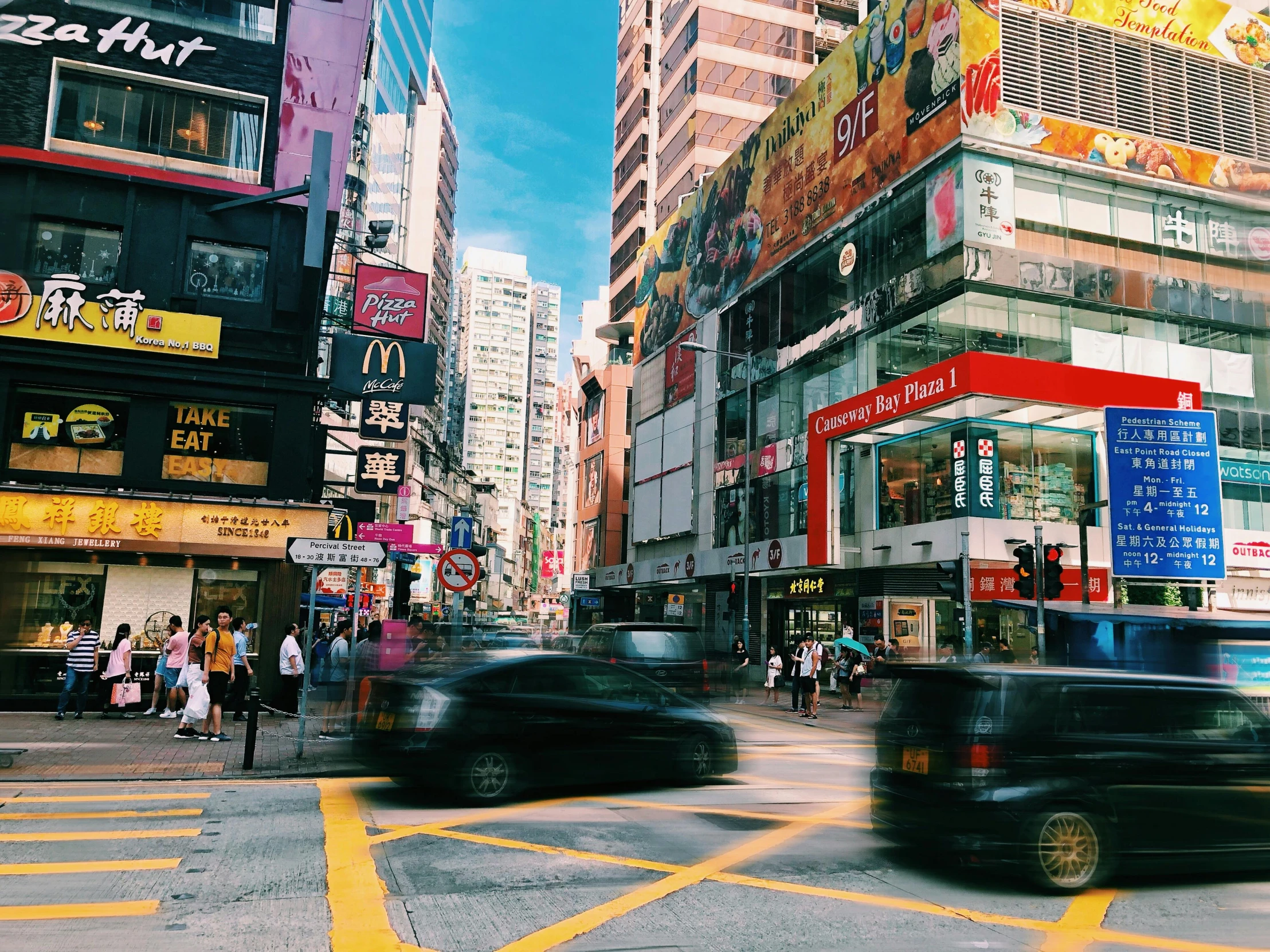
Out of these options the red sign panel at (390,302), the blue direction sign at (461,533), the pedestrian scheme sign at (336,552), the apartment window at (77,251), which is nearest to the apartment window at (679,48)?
the red sign panel at (390,302)

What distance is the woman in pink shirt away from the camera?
17.8 m

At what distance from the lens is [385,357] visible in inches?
896

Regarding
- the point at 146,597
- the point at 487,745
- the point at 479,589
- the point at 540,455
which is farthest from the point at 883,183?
the point at 540,455

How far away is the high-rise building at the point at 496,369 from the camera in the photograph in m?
174

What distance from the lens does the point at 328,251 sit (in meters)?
23.9

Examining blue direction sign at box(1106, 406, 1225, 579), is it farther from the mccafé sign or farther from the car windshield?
the mccafé sign

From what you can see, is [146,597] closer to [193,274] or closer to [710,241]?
[193,274]

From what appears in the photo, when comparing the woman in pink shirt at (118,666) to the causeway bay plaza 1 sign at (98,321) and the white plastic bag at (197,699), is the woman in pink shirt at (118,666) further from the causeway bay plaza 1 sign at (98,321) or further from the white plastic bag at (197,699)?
the causeway bay plaza 1 sign at (98,321)

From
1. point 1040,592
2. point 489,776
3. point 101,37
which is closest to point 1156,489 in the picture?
point 1040,592

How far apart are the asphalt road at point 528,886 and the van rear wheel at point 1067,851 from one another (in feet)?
0.53

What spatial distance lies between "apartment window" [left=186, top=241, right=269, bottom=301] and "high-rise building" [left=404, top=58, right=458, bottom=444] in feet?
221

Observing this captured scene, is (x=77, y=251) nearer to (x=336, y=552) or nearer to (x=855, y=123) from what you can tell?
(x=336, y=552)

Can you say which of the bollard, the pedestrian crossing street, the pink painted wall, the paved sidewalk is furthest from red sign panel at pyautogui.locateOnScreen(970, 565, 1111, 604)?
the pedestrian crossing street

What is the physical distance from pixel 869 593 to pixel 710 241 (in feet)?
73.9
